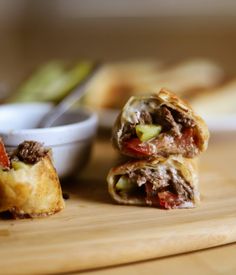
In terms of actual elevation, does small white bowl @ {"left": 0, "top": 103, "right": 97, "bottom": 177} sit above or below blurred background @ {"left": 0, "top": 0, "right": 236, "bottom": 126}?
below

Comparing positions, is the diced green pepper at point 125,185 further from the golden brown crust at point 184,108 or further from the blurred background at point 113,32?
the blurred background at point 113,32

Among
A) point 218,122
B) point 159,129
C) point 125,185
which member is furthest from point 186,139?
point 218,122

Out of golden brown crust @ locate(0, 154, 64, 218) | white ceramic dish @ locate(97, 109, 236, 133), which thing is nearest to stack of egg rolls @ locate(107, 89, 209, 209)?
golden brown crust @ locate(0, 154, 64, 218)

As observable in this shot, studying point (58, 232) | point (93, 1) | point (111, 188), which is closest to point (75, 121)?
point (111, 188)

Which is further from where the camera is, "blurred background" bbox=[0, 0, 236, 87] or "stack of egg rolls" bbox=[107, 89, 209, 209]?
"blurred background" bbox=[0, 0, 236, 87]

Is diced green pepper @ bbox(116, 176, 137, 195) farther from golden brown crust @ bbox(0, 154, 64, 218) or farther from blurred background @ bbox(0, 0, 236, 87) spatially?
blurred background @ bbox(0, 0, 236, 87)

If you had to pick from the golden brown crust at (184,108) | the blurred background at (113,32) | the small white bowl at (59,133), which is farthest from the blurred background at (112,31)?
the golden brown crust at (184,108)

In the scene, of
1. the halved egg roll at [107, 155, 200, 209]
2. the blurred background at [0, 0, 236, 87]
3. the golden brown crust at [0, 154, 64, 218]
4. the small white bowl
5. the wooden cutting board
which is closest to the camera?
the wooden cutting board
